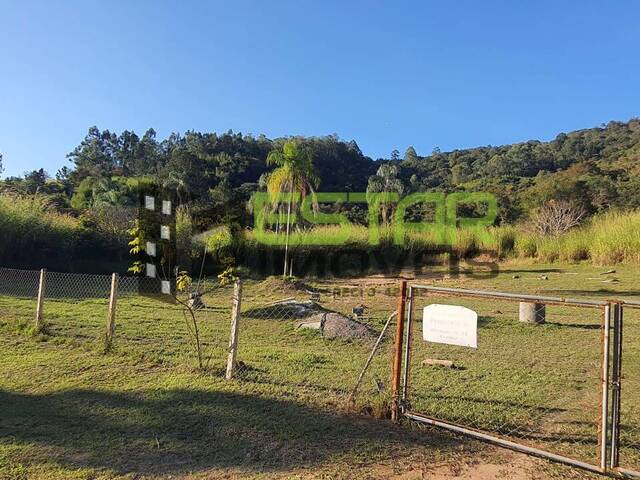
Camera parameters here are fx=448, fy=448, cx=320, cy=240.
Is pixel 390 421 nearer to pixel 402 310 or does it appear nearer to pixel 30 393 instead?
pixel 402 310

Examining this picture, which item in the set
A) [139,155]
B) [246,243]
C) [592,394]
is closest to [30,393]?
[592,394]

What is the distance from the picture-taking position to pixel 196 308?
392 inches

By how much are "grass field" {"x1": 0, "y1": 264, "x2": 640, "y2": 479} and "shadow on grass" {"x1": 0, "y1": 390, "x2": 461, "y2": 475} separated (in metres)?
0.01

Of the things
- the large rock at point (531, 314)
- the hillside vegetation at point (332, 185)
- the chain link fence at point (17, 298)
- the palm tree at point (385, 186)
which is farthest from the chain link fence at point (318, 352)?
the palm tree at point (385, 186)

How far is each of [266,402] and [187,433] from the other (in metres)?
0.82

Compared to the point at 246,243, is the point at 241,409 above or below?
below

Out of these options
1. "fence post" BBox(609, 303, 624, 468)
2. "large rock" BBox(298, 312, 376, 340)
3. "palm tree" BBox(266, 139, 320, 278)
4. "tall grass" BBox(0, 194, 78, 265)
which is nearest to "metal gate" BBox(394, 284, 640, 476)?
"fence post" BBox(609, 303, 624, 468)

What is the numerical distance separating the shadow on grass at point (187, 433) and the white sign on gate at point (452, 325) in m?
0.74

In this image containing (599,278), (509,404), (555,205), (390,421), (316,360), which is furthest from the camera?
(555,205)

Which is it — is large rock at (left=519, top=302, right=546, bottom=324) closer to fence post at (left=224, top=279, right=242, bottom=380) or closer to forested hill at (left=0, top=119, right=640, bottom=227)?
fence post at (left=224, top=279, right=242, bottom=380)

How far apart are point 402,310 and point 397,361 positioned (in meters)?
0.43

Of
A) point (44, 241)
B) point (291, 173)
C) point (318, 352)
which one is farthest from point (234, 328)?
Answer: point (44, 241)

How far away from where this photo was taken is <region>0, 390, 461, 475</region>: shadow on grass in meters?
3.05

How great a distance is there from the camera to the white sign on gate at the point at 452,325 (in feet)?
11.4
